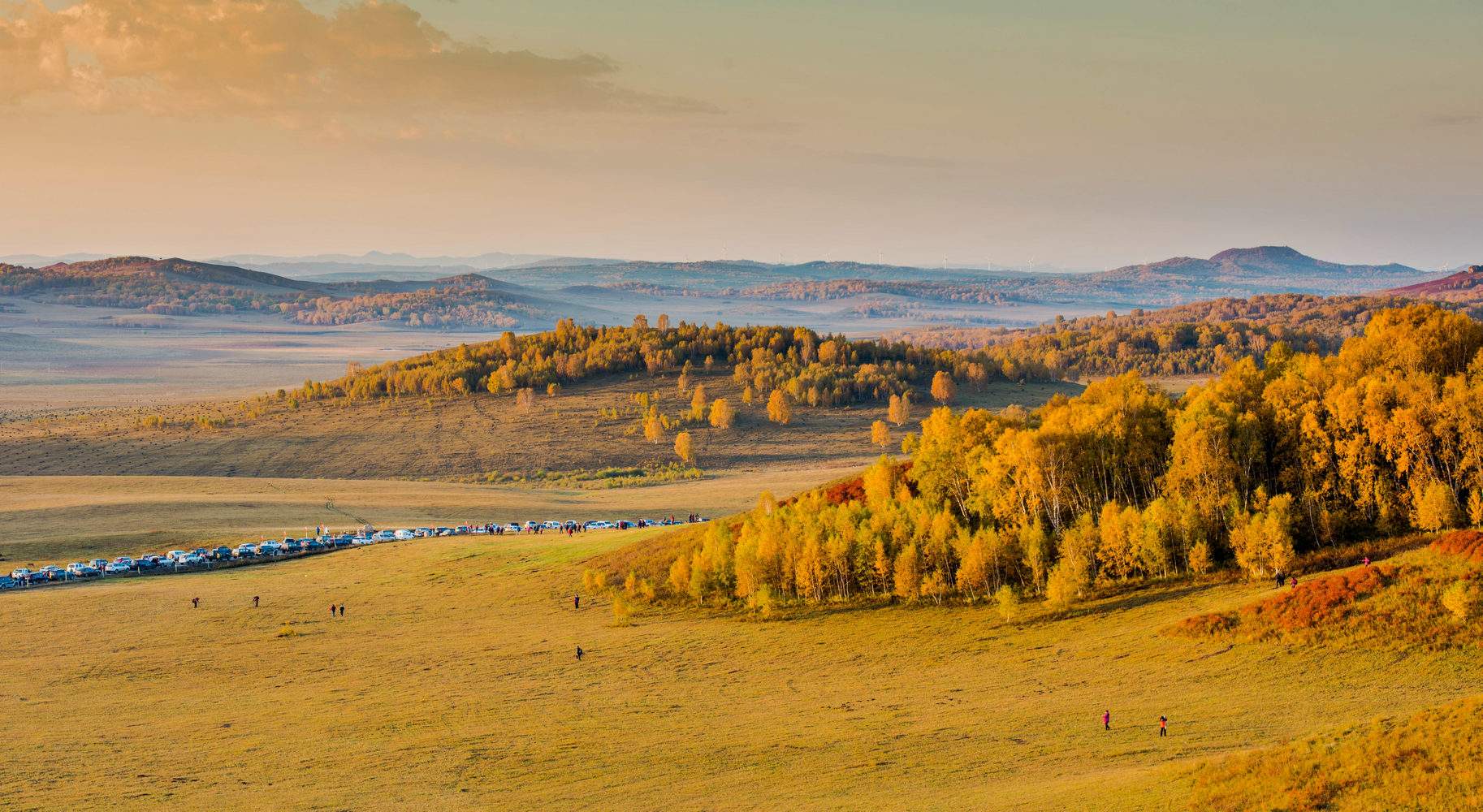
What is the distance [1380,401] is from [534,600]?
52.2 meters

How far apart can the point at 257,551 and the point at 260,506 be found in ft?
83.0

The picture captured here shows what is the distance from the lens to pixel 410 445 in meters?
176

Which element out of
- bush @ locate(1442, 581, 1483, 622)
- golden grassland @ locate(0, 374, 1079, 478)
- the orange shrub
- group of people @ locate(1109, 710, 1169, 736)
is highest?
the orange shrub

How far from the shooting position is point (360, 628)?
228 ft

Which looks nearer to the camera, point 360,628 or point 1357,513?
point 1357,513

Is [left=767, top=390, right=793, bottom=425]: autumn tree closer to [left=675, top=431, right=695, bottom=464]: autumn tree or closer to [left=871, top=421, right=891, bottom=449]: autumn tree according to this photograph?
[left=871, top=421, right=891, bottom=449]: autumn tree

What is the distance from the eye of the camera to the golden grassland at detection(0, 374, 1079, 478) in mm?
162000

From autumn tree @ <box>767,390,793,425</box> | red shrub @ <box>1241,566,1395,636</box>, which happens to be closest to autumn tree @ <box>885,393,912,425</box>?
autumn tree @ <box>767,390,793,425</box>

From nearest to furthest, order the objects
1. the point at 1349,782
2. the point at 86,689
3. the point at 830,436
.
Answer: the point at 1349,782, the point at 86,689, the point at 830,436

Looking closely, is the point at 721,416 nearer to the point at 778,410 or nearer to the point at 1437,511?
the point at 778,410

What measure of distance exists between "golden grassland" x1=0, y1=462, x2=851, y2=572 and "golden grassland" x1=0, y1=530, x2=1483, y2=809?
69.7 feet

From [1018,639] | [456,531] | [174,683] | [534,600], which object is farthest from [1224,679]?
[456,531]

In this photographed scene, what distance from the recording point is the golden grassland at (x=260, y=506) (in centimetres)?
9556

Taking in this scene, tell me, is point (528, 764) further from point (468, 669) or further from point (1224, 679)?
point (1224, 679)
